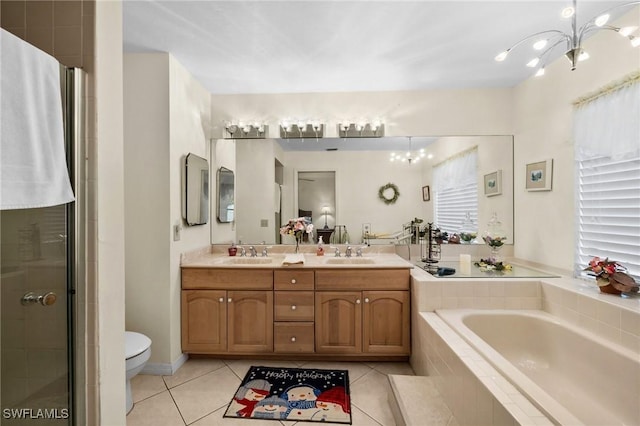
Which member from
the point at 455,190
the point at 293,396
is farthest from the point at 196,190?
the point at 455,190

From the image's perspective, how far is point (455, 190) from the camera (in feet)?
9.97

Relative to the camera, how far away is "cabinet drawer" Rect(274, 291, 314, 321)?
251 cm

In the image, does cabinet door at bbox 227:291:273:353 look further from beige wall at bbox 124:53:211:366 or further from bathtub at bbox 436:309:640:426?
bathtub at bbox 436:309:640:426

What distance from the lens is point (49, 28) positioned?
1.15 metres

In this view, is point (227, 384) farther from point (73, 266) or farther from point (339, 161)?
point (339, 161)

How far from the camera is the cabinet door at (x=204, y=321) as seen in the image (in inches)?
99.3

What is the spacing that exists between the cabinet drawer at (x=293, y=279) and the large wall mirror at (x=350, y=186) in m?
0.64

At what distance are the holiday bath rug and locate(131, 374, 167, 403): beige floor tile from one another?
593mm

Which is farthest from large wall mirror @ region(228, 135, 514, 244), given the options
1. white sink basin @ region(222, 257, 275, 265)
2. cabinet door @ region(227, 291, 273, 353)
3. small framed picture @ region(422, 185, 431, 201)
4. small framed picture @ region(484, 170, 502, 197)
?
cabinet door @ region(227, 291, 273, 353)

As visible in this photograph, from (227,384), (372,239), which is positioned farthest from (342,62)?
(227,384)

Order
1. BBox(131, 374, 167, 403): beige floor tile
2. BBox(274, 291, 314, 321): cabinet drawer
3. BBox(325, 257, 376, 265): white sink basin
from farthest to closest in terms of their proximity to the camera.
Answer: BBox(325, 257, 376, 265): white sink basin, BBox(274, 291, 314, 321): cabinet drawer, BBox(131, 374, 167, 403): beige floor tile

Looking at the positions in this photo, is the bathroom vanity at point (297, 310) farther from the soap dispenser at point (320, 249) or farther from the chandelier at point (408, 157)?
the chandelier at point (408, 157)

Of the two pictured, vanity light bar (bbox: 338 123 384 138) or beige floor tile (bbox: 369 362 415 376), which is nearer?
beige floor tile (bbox: 369 362 415 376)

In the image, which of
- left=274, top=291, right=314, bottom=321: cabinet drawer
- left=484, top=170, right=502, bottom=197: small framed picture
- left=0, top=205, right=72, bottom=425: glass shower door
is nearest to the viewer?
left=0, top=205, right=72, bottom=425: glass shower door
